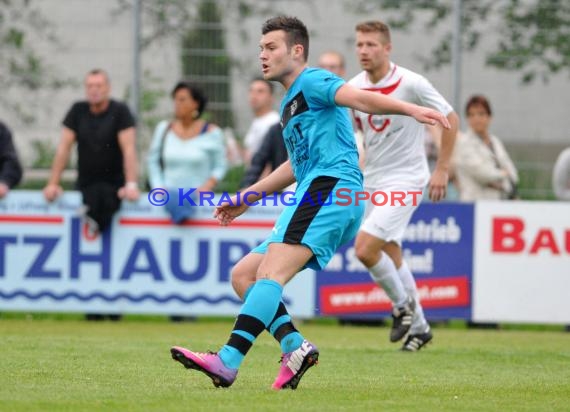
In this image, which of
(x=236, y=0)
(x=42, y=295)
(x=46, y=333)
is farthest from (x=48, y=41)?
(x=46, y=333)

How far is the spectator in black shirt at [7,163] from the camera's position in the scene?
1345 cm

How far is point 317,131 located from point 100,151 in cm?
638

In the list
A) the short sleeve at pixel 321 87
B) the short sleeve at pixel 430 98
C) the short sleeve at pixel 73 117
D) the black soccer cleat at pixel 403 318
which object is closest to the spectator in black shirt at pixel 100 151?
the short sleeve at pixel 73 117

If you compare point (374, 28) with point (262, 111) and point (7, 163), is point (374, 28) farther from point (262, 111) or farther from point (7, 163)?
point (7, 163)

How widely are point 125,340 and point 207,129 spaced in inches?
127

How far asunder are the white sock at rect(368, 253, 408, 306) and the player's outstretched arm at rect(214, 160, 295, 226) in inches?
103

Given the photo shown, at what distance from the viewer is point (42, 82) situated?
49.0 feet

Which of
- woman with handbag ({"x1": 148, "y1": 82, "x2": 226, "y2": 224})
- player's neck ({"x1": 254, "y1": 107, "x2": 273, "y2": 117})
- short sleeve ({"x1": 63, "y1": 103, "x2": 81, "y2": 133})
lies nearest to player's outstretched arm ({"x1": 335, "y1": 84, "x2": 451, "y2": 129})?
woman with handbag ({"x1": 148, "y1": 82, "x2": 226, "y2": 224})

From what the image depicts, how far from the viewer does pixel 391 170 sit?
10414 millimetres

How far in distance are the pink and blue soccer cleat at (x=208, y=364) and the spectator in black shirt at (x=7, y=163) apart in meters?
6.83

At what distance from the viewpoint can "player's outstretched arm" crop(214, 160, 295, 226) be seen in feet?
25.4

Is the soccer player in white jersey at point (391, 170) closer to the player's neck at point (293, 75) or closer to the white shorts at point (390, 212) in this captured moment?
the white shorts at point (390, 212)

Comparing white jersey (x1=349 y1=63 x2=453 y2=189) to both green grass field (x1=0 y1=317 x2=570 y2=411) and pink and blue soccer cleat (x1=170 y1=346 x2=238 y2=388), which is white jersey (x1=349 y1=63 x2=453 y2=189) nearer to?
green grass field (x1=0 y1=317 x2=570 y2=411)

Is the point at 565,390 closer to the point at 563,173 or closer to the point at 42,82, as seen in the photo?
the point at 563,173
